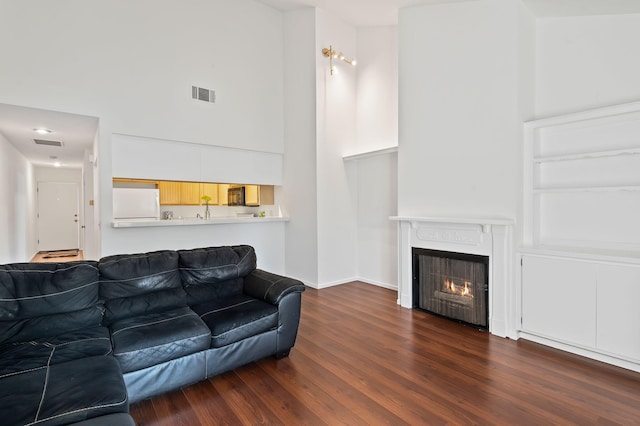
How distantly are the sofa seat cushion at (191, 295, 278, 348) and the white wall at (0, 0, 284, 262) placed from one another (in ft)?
7.37

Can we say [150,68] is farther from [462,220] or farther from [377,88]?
[462,220]

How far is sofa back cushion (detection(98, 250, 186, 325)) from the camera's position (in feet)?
8.68

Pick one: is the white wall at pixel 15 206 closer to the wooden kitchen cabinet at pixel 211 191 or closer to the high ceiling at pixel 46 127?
the high ceiling at pixel 46 127

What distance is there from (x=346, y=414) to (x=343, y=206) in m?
3.72

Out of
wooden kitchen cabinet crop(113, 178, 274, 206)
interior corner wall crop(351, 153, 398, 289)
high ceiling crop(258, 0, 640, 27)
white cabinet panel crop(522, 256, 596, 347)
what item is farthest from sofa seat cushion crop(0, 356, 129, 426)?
high ceiling crop(258, 0, 640, 27)

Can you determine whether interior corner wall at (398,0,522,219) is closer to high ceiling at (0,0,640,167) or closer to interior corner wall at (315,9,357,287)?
high ceiling at (0,0,640,167)

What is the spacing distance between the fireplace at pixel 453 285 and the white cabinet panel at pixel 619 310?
94 cm

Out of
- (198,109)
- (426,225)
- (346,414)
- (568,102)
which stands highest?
(198,109)

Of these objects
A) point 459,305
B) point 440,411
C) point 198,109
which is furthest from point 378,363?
point 198,109

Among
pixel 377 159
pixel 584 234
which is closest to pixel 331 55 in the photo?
pixel 377 159

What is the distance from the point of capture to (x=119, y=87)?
4.12 metres

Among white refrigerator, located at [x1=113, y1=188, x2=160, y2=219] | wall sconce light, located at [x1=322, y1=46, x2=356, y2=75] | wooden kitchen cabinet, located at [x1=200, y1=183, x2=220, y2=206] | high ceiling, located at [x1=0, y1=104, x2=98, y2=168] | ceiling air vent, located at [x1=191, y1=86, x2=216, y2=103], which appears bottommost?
white refrigerator, located at [x1=113, y1=188, x2=160, y2=219]

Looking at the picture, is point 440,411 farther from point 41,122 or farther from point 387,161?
point 41,122

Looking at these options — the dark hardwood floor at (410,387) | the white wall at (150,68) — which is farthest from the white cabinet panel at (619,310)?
the white wall at (150,68)
